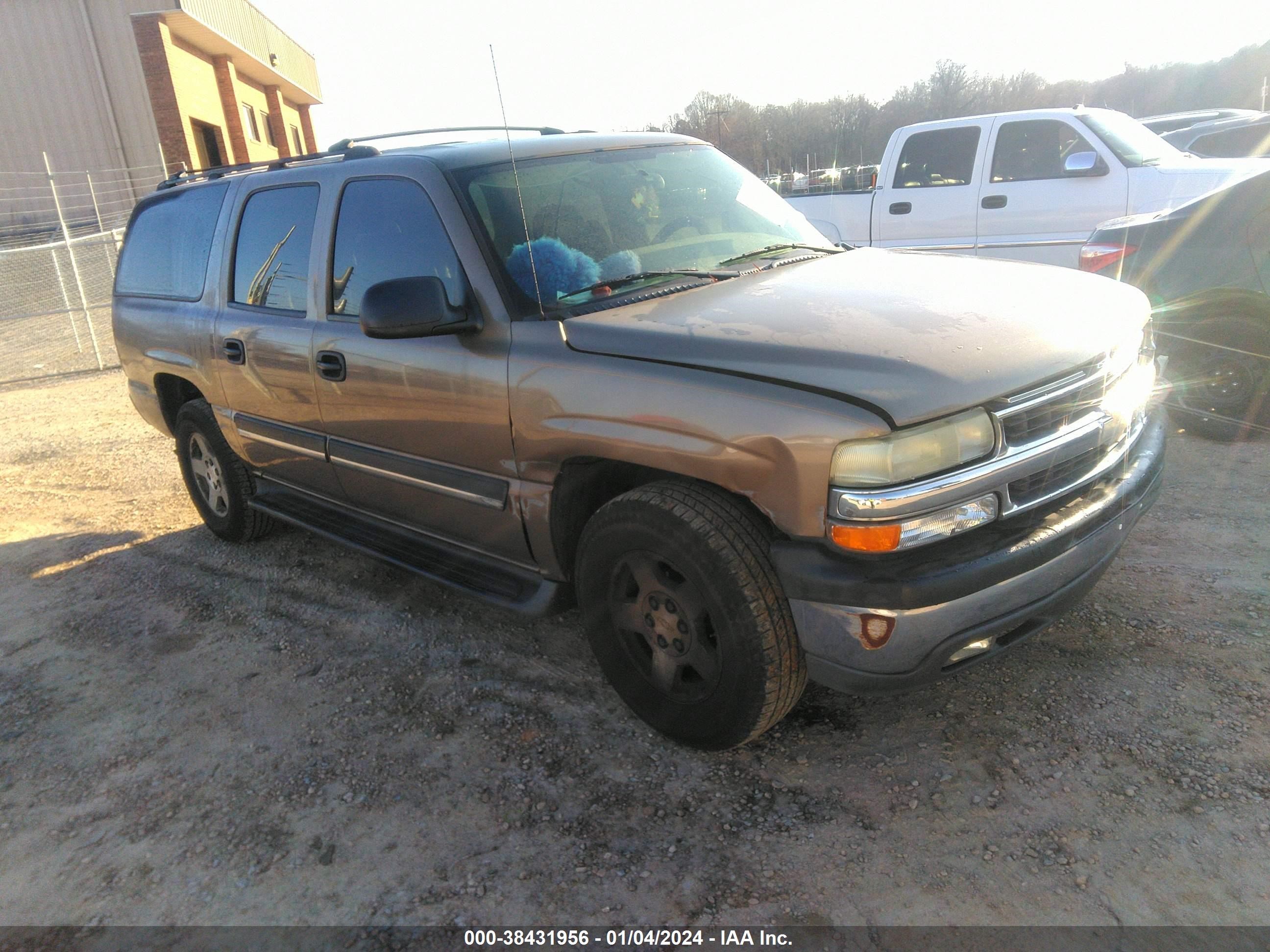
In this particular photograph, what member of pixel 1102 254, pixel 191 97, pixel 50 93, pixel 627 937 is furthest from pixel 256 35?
pixel 627 937

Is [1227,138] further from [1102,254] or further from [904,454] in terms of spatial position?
[904,454]

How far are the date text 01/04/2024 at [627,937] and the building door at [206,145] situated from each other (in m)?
24.0

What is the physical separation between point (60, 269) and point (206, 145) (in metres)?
13.4

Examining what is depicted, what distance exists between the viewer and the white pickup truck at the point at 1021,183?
773 cm

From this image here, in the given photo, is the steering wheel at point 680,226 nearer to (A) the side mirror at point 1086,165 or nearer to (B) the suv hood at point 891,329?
(B) the suv hood at point 891,329

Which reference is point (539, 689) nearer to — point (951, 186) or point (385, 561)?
point (385, 561)

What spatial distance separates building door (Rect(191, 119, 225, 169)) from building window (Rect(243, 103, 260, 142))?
1441 millimetres

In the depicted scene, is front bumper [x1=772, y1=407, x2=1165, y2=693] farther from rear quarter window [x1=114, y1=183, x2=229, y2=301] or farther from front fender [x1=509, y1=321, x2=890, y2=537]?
rear quarter window [x1=114, y1=183, x2=229, y2=301]

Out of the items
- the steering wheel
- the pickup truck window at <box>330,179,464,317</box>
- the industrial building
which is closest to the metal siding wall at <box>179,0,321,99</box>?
the industrial building

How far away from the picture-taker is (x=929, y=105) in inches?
1459

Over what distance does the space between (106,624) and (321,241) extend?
2.18 metres

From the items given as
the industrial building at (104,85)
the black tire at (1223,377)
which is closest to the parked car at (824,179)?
the black tire at (1223,377)

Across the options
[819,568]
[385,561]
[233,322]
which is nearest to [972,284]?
[819,568]

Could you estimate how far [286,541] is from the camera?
208 inches
